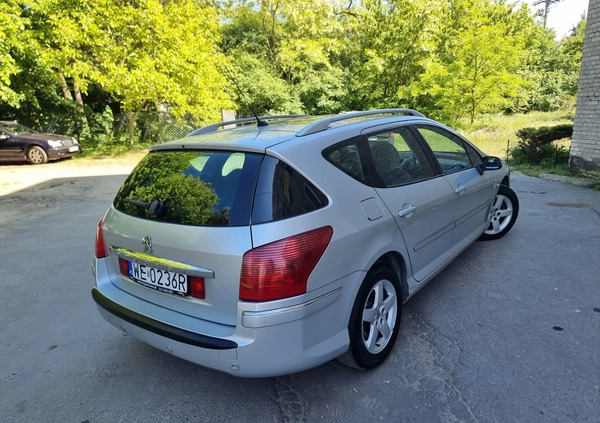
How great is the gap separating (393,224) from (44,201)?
26.3ft

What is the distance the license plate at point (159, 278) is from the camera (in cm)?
208

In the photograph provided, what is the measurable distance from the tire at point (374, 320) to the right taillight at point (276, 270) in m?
0.50

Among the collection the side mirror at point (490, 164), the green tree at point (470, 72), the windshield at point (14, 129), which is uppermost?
the green tree at point (470, 72)

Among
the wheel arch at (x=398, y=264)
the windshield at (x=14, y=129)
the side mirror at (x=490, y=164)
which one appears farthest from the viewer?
the windshield at (x=14, y=129)

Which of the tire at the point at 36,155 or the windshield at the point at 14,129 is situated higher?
the windshield at the point at 14,129

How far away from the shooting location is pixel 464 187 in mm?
3445

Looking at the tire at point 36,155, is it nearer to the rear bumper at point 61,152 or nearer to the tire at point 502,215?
the rear bumper at point 61,152

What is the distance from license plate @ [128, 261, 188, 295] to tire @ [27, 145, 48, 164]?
12.7m

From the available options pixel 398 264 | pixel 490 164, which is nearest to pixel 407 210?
pixel 398 264

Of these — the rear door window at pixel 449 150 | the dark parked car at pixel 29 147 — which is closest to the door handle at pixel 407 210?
the rear door window at pixel 449 150

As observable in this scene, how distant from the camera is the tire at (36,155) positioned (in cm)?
1230

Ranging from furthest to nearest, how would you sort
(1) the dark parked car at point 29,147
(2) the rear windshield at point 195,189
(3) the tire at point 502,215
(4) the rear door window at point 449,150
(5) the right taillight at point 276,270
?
1. (1) the dark parked car at point 29,147
2. (3) the tire at point 502,215
3. (4) the rear door window at point 449,150
4. (2) the rear windshield at point 195,189
5. (5) the right taillight at point 276,270

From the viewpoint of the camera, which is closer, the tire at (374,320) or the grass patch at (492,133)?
the tire at (374,320)

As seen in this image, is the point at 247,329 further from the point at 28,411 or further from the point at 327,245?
the point at 28,411
